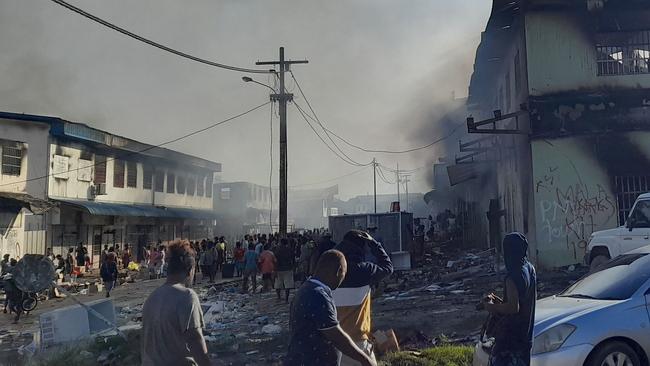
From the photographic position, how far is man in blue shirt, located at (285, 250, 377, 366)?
120 inches

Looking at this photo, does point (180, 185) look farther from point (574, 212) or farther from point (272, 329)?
point (272, 329)

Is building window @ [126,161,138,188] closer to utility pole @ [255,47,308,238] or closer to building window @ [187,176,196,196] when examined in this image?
building window @ [187,176,196,196]

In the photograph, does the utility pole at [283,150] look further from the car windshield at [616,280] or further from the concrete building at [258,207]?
the car windshield at [616,280]

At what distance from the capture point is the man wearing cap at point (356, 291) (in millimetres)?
4391

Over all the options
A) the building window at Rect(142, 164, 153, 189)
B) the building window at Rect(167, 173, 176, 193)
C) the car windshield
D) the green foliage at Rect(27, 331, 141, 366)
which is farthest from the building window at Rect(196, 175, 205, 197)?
the car windshield

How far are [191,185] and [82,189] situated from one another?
1097 cm

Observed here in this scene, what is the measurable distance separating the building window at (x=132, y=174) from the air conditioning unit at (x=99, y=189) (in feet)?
7.66

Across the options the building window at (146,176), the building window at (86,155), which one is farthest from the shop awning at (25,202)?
the building window at (146,176)

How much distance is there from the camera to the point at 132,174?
27531 mm

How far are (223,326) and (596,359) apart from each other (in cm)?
681

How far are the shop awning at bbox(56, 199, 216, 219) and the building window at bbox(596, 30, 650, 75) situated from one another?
1868 centimetres

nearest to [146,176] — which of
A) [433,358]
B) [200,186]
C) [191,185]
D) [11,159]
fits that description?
[191,185]

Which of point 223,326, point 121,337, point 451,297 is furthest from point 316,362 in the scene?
point 451,297

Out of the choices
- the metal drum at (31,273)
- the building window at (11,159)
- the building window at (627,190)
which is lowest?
the metal drum at (31,273)
